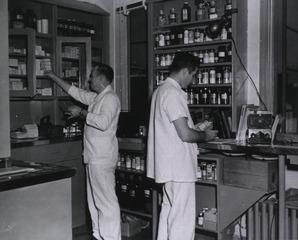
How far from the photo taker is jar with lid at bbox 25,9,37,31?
4641 millimetres

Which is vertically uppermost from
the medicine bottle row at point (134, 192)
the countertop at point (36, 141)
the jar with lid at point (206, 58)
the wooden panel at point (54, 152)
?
the jar with lid at point (206, 58)

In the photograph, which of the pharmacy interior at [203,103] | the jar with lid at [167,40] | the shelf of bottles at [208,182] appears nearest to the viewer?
the pharmacy interior at [203,103]

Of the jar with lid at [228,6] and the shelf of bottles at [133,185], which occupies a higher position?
the jar with lid at [228,6]

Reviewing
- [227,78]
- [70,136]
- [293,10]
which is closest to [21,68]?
[70,136]

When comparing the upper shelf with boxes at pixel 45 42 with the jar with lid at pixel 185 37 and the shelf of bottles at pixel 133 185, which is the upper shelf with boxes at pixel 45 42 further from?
the shelf of bottles at pixel 133 185

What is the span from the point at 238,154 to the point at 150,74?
4.98 feet

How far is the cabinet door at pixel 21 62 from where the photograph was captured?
4242 millimetres

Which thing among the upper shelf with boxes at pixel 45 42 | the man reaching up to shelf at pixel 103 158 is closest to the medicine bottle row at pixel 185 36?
the upper shelf with boxes at pixel 45 42

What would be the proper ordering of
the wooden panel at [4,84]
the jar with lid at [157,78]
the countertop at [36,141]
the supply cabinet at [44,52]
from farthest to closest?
the jar with lid at [157,78] < the supply cabinet at [44,52] < the countertop at [36,141] < the wooden panel at [4,84]

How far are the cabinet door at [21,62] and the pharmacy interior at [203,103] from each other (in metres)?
0.01

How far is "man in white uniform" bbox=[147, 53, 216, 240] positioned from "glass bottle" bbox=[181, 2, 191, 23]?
1277mm

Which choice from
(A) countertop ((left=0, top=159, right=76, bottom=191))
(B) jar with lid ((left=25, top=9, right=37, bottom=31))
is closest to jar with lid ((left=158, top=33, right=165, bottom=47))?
(B) jar with lid ((left=25, top=9, right=37, bottom=31))

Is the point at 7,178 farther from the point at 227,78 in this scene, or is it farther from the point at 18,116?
the point at 18,116

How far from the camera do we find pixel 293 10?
4238 mm
